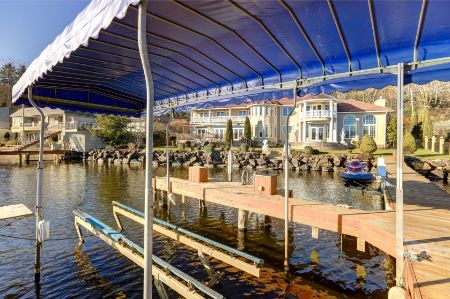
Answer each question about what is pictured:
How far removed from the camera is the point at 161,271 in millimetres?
6227

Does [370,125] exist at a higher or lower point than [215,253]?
higher

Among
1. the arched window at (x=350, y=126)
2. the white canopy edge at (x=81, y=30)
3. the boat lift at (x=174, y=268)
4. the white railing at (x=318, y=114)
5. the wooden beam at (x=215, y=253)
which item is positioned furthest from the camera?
the arched window at (x=350, y=126)

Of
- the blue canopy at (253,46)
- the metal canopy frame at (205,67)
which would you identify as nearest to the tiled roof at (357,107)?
the metal canopy frame at (205,67)

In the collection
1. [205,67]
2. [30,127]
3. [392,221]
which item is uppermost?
[30,127]

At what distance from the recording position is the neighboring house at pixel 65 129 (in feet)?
163

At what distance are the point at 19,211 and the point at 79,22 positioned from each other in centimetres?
664

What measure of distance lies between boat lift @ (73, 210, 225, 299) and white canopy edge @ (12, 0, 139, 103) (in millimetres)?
3870

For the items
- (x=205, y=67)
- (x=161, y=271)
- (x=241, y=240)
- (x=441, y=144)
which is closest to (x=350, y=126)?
(x=441, y=144)

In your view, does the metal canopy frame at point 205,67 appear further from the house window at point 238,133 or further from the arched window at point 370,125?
the house window at point 238,133

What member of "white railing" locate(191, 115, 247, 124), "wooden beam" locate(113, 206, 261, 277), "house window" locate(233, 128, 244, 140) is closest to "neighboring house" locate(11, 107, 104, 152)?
"white railing" locate(191, 115, 247, 124)

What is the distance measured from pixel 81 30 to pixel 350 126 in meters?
49.6

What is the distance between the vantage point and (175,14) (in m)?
4.78

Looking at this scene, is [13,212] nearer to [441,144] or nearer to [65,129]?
[441,144]

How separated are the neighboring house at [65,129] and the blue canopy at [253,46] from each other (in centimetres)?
4399
